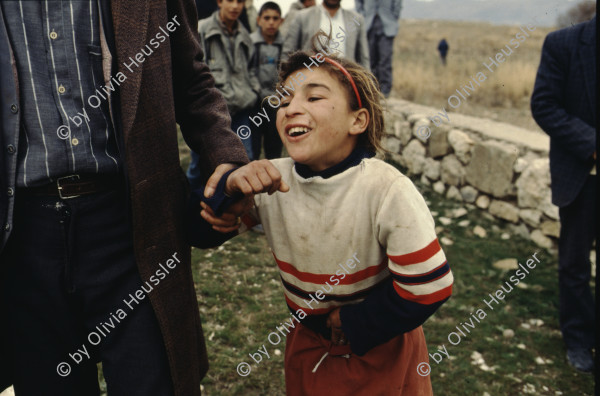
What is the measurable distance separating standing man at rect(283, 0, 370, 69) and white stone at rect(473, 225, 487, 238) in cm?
211

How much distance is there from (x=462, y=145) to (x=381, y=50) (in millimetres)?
2213

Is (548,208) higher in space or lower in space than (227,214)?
lower

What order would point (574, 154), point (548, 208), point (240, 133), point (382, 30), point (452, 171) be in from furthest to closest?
1. point (382, 30)
2. point (452, 171)
3. point (240, 133)
4. point (548, 208)
5. point (574, 154)

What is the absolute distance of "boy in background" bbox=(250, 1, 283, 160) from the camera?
17.1ft

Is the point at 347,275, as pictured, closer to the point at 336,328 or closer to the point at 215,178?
the point at 336,328

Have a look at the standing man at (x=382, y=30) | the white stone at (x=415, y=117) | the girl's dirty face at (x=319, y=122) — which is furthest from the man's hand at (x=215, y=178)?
the standing man at (x=382, y=30)

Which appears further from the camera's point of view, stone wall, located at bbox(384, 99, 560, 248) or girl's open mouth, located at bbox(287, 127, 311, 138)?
stone wall, located at bbox(384, 99, 560, 248)

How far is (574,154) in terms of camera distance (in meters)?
3.11

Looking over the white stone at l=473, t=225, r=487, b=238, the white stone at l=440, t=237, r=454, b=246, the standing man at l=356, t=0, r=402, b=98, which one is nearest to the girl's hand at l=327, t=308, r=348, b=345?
the white stone at l=440, t=237, r=454, b=246

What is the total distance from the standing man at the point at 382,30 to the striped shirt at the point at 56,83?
6192 mm

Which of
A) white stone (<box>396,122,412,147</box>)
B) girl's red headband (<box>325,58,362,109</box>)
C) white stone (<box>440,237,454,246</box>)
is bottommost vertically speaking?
white stone (<box>440,237,454,246</box>)

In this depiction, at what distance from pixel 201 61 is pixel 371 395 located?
3.93 feet

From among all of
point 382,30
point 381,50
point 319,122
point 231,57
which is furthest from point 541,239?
point 319,122

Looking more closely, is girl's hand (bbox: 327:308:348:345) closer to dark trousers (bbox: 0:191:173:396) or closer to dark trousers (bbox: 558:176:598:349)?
dark trousers (bbox: 0:191:173:396)
